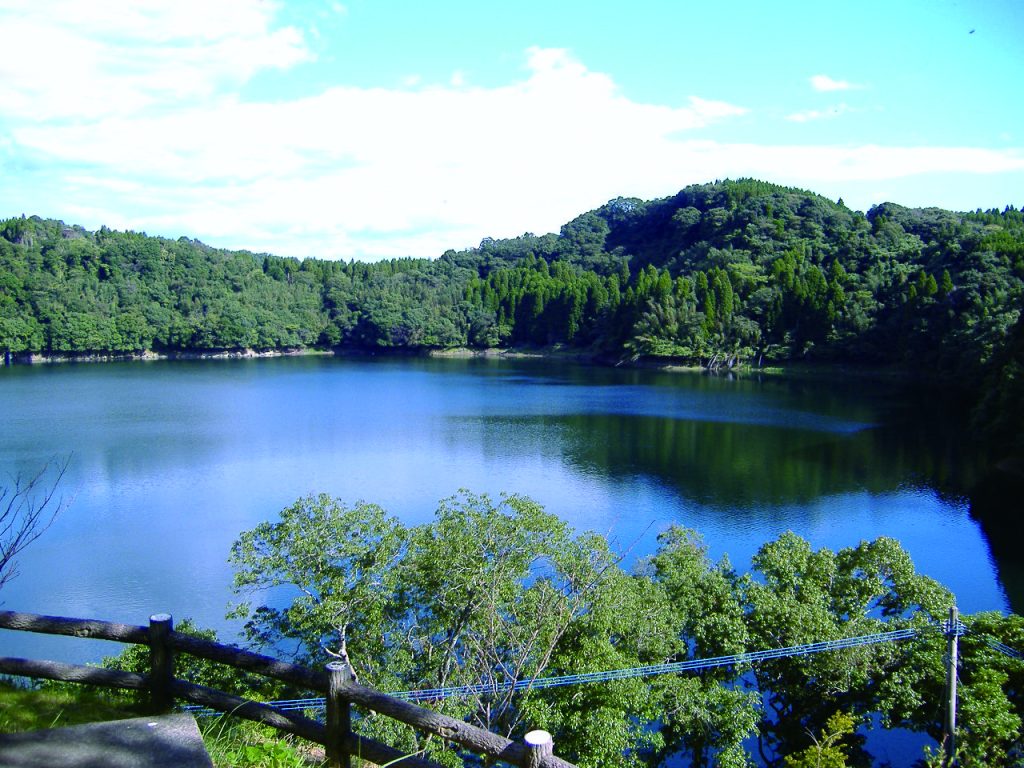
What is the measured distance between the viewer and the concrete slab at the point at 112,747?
3186 mm

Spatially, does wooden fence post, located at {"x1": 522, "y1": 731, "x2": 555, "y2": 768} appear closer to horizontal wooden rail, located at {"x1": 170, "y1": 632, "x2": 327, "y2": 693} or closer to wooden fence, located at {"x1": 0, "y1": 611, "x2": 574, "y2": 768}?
wooden fence, located at {"x1": 0, "y1": 611, "x2": 574, "y2": 768}

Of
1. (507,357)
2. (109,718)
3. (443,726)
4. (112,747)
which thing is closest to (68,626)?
(109,718)

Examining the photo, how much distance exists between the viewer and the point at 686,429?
3647 centimetres

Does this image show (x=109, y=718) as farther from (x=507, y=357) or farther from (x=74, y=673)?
(x=507, y=357)

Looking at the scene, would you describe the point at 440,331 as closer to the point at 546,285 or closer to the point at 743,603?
the point at 546,285

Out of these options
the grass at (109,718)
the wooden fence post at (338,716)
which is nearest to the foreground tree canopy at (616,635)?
the grass at (109,718)

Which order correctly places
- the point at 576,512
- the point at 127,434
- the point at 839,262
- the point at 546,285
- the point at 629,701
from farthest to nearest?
the point at 546,285 → the point at 839,262 → the point at 127,434 → the point at 576,512 → the point at 629,701

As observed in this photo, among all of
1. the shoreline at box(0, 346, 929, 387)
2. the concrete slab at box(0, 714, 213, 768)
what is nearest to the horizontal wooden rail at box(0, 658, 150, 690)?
the concrete slab at box(0, 714, 213, 768)

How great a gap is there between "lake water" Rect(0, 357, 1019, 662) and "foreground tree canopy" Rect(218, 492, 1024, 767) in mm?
5193

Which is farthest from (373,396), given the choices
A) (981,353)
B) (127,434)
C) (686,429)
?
(981,353)

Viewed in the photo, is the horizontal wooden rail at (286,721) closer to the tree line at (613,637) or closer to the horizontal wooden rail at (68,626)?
the horizontal wooden rail at (68,626)

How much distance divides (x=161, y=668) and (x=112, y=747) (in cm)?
124

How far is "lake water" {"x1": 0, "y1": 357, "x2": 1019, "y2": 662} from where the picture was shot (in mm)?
18281

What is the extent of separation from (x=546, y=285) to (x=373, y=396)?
35626mm
